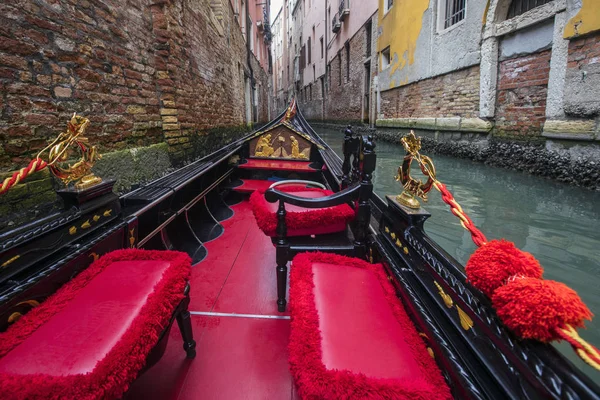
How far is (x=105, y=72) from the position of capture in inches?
98.9

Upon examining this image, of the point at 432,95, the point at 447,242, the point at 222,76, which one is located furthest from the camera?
the point at 432,95

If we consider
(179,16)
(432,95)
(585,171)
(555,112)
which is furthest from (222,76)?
(585,171)

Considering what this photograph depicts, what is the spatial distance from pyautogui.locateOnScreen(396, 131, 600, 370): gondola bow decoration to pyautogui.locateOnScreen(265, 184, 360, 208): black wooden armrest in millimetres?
563

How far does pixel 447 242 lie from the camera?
2.58 m

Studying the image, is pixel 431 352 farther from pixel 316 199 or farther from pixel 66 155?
pixel 66 155

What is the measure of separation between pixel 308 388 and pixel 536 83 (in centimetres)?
549

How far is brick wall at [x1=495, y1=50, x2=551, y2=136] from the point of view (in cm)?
431

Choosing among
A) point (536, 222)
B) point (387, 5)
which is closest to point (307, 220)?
point (536, 222)

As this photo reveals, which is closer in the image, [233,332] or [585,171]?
[233,332]

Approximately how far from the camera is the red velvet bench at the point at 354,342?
1.96 ft

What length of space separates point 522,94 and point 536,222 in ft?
8.81

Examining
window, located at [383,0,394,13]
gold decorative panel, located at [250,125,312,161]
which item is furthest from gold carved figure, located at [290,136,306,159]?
window, located at [383,0,394,13]

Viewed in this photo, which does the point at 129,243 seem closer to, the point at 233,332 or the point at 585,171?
the point at 233,332

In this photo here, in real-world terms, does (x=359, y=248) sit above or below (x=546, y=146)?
below
